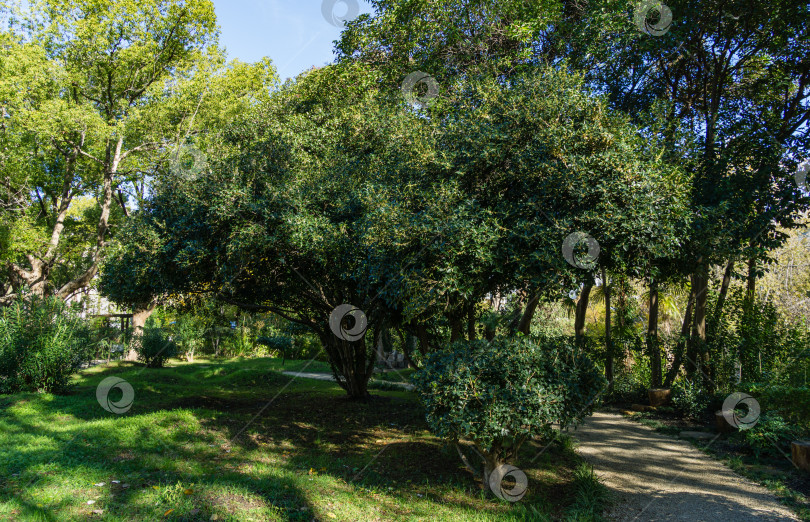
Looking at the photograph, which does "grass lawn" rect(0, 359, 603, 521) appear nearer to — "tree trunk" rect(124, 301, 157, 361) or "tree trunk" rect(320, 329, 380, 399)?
"tree trunk" rect(320, 329, 380, 399)

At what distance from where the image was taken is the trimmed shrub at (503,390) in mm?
4805

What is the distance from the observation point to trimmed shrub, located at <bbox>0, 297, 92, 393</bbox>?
372 inches

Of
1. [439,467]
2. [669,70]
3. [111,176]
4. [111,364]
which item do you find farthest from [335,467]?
[111,176]

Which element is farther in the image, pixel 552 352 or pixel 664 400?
pixel 664 400

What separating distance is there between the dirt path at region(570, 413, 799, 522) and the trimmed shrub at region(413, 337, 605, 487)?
1.19m

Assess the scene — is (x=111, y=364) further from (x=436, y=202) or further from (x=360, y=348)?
(x=436, y=202)

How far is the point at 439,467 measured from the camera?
6473 millimetres

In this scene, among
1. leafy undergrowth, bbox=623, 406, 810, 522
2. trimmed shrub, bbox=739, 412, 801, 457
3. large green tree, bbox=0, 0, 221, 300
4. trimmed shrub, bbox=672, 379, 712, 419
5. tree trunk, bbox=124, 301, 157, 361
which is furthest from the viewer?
tree trunk, bbox=124, 301, 157, 361

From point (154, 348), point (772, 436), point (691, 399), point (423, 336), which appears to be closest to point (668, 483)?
point (772, 436)

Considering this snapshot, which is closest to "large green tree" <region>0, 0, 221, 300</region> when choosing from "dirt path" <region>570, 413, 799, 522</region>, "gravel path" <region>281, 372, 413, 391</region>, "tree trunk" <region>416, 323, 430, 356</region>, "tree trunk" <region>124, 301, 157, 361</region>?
"tree trunk" <region>124, 301, 157, 361</region>

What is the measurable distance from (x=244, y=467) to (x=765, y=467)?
6819 millimetres

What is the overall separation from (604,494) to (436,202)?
378cm

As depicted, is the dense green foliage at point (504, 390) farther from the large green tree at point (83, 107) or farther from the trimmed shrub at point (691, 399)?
the large green tree at point (83, 107)

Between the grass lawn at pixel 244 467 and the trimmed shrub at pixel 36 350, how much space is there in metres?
0.58
